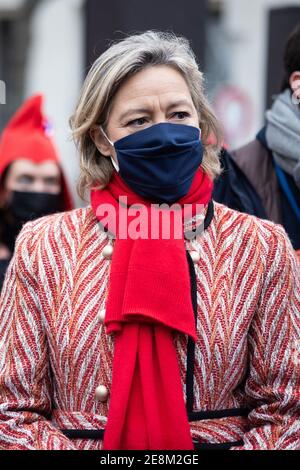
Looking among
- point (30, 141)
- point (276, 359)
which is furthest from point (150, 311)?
point (30, 141)

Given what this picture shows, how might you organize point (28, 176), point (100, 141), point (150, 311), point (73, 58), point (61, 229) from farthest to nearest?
point (73, 58) < point (28, 176) < point (100, 141) < point (61, 229) < point (150, 311)

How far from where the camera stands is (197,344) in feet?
10.4

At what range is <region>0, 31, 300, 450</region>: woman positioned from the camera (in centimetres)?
310

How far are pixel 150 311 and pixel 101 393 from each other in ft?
0.93

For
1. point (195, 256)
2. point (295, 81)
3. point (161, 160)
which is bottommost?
point (195, 256)

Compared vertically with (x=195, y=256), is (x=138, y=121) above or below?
above

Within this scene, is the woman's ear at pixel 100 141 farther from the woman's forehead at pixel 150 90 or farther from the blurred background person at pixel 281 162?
the blurred background person at pixel 281 162

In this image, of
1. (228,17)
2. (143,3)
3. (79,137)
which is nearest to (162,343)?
(79,137)

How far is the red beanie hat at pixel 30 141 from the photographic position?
5.63 m

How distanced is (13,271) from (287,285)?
2.73 ft

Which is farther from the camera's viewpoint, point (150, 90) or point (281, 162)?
point (281, 162)

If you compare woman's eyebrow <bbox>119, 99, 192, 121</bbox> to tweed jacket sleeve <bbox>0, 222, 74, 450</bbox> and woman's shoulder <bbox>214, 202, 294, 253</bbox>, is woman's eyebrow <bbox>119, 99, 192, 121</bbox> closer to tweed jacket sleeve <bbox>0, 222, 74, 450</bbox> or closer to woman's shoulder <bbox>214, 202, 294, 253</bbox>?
woman's shoulder <bbox>214, 202, 294, 253</bbox>

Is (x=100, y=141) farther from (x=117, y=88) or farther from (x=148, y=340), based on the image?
(x=148, y=340)

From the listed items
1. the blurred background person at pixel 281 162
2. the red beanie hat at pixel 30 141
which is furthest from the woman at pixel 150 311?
the red beanie hat at pixel 30 141
